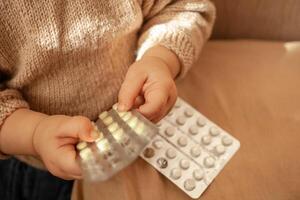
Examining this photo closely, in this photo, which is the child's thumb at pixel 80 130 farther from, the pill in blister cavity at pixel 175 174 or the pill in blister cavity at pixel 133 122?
the pill in blister cavity at pixel 175 174

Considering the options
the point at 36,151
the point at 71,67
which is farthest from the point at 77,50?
the point at 36,151

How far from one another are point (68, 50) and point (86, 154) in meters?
0.15

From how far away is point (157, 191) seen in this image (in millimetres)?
526

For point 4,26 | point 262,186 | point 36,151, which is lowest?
point 262,186

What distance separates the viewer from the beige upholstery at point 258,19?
69 centimetres

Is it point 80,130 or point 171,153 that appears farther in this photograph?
point 171,153

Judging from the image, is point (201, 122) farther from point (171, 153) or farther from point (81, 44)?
point (81, 44)

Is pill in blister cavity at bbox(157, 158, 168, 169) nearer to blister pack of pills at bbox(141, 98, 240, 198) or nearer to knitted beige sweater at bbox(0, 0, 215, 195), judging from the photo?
blister pack of pills at bbox(141, 98, 240, 198)

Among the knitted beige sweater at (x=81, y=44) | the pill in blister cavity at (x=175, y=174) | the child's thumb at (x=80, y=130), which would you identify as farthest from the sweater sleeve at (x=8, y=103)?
the pill in blister cavity at (x=175, y=174)

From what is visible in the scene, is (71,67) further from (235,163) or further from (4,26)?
(235,163)

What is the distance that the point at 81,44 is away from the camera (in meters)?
0.50

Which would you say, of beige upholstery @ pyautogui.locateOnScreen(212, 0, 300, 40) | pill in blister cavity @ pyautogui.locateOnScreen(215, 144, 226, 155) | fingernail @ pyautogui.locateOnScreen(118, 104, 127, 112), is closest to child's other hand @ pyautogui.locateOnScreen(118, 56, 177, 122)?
fingernail @ pyautogui.locateOnScreen(118, 104, 127, 112)

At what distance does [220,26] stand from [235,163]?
0.94 feet

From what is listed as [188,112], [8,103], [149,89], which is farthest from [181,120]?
[8,103]
